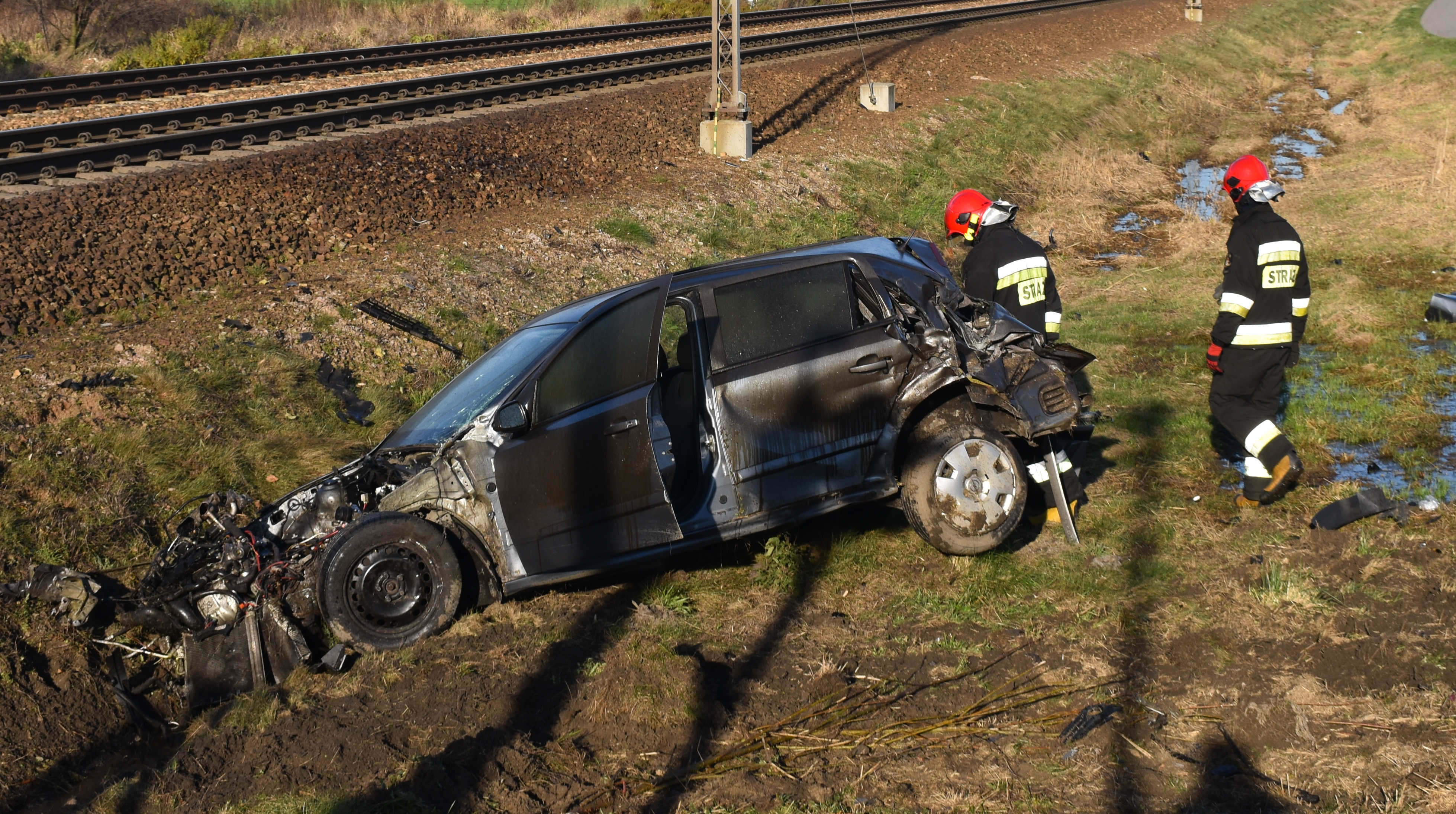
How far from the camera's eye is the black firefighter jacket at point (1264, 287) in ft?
22.8

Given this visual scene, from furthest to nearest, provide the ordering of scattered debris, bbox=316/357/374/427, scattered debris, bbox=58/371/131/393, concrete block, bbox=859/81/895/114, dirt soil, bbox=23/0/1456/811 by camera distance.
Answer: concrete block, bbox=859/81/895/114 → scattered debris, bbox=316/357/374/427 → scattered debris, bbox=58/371/131/393 → dirt soil, bbox=23/0/1456/811

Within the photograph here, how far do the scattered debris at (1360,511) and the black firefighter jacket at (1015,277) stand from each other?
6.19 ft

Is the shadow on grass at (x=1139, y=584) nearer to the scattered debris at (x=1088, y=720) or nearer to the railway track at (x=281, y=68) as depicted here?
the scattered debris at (x=1088, y=720)

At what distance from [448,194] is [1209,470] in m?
8.50

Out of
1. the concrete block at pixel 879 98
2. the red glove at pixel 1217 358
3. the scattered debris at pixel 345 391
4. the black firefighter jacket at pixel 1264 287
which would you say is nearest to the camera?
the black firefighter jacket at pixel 1264 287

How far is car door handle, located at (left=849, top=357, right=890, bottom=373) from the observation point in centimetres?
638

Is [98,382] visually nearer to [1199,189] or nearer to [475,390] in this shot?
[475,390]

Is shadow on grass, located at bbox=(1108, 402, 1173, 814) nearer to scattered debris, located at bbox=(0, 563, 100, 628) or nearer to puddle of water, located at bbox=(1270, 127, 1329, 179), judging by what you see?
scattered debris, located at bbox=(0, 563, 100, 628)

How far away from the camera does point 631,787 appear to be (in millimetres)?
4660

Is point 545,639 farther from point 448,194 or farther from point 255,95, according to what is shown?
point 255,95

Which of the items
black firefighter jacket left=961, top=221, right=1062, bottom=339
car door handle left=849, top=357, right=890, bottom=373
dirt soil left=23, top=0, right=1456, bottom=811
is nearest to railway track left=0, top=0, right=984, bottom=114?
dirt soil left=23, top=0, right=1456, bottom=811

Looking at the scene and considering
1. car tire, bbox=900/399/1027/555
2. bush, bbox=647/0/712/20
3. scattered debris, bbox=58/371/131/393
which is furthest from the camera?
bush, bbox=647/0/712/20

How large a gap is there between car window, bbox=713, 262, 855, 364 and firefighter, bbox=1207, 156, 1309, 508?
7.95 ft

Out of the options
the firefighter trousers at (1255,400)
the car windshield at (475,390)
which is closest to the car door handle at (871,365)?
the car windshield at (475,390)
